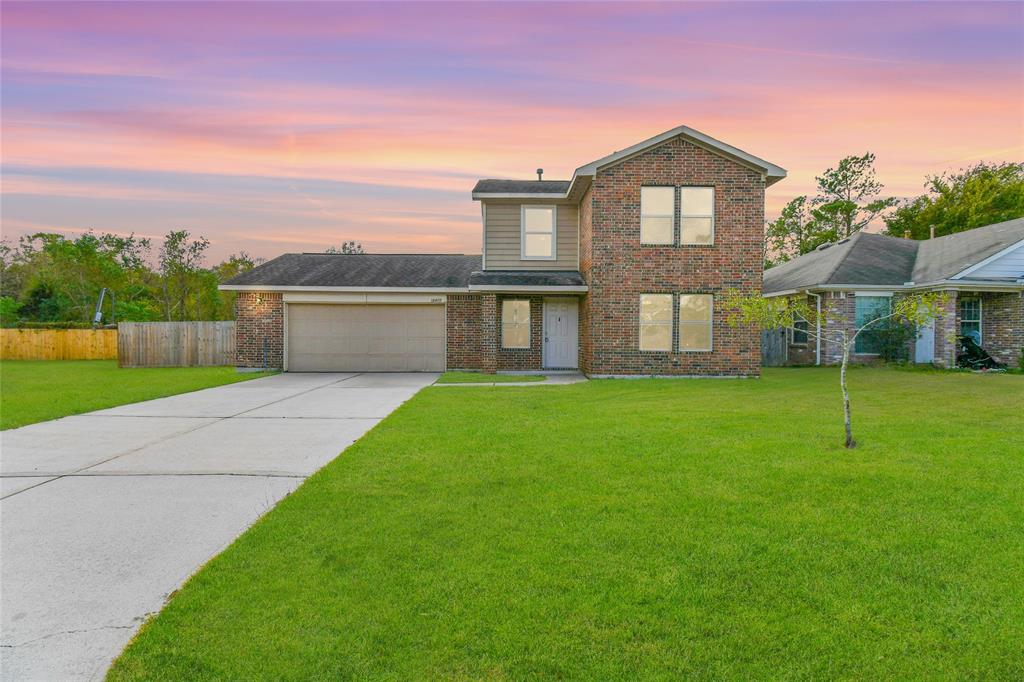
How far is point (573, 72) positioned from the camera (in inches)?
634

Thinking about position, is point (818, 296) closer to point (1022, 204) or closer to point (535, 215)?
point (535, 215)

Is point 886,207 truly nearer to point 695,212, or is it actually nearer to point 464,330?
point 695,212

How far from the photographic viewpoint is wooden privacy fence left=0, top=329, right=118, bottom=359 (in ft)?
87.4

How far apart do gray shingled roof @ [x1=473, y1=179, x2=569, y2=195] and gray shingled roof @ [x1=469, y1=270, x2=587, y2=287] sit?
2.42m

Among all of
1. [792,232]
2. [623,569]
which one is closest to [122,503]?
[623,569]

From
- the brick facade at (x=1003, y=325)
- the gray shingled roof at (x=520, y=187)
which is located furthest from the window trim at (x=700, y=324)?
the brick facade at (x=1003, y=325)

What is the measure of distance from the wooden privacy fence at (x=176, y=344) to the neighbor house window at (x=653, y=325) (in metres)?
16.2

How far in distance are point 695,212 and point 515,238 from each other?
18.1 feet

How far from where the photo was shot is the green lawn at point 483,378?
14.8m

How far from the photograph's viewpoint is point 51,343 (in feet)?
87.6

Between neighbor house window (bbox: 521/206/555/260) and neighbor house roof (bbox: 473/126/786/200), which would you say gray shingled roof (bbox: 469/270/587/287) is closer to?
neighbor house window (bbox: 521/206/555/260)

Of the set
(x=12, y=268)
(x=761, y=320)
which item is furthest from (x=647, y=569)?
(x=12, y=268)

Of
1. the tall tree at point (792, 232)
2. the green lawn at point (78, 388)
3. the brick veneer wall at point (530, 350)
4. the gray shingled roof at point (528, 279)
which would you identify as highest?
the tall tree at point (792, 232)

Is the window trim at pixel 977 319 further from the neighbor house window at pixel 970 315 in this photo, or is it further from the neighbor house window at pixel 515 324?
the neighbor house window at pixel 515 324
